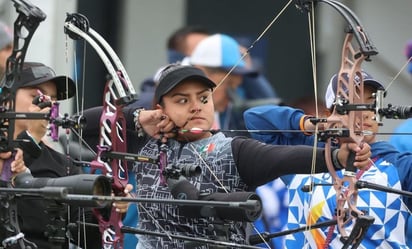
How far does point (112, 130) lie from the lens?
4328mm

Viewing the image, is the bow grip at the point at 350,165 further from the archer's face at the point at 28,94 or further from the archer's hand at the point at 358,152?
the archer's face at the point at 28,94

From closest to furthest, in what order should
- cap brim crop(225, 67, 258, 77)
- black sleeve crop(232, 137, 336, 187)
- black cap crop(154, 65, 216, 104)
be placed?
black sleeve crop(232, 137, 336, 187) < black cap crop(154, 65, 216, 104) < cap brim crop(225, 67, 258, 77)

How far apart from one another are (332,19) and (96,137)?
4081 mm

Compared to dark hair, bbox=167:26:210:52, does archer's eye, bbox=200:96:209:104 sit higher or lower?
lower

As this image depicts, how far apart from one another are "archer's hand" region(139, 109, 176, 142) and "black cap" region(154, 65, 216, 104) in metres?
0.07

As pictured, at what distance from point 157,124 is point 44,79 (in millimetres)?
496

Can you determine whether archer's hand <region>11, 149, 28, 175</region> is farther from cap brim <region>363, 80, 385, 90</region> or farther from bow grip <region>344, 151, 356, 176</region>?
cap brim <region>363, 80, 385, 90</region>

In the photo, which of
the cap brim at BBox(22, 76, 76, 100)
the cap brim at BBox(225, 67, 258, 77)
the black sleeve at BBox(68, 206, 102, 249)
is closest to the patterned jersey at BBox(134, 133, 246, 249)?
the black sleeve at BBox(68, 206, 102, 249)

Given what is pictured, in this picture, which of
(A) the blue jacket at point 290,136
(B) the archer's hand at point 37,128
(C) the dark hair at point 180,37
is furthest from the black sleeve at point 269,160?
(C) the dark hair at point 180,37

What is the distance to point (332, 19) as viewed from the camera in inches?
337

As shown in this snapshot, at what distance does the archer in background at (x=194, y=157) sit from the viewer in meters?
4.15

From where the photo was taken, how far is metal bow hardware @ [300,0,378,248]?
395 centimetres

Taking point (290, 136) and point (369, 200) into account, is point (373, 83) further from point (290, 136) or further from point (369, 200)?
point (290, 136)

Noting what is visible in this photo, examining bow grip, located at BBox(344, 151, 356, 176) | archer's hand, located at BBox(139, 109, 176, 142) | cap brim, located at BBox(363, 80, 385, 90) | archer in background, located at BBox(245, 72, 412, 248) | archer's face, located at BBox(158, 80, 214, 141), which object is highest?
cap brim, located at BBox(363, 80, 385, 90)
